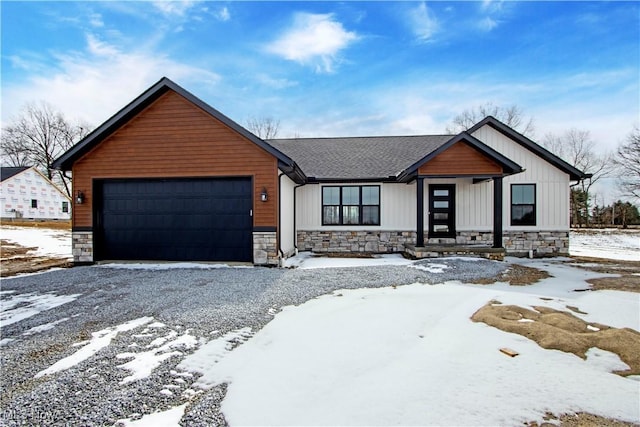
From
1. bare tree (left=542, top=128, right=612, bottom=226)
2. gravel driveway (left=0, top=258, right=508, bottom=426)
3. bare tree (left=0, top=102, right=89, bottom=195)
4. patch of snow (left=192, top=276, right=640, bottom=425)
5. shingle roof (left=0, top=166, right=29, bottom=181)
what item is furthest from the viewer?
bare tree (left=0, top=102, right=89, bottom=195)

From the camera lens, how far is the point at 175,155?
8883 mm

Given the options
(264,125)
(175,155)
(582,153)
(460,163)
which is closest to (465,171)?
(460,163)

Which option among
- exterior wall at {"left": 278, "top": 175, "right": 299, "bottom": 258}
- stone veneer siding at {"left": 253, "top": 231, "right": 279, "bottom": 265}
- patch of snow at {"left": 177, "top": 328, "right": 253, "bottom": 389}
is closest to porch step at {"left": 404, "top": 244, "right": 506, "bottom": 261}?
exterior wall at {"left": 278, "top": 175, "right": 299, "bottom": 258}

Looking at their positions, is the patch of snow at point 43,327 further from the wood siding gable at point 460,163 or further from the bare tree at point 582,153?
the bare tree at point 582,153

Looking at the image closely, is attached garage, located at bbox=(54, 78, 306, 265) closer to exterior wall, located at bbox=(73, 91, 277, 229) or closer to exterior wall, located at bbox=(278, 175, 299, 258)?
exterior wall, located at bbox=(73, 91, 277, 229)

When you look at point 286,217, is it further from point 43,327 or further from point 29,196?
point 29,196

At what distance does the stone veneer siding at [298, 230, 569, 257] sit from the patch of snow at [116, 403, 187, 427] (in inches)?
379

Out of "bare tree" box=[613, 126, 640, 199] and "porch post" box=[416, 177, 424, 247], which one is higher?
"bare tree" box=[613, 126, 640, 199]

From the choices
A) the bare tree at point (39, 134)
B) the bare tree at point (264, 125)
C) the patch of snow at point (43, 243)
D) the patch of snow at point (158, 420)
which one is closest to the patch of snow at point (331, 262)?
the patch of snow at point (158, 420)

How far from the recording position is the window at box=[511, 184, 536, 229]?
11.4 m

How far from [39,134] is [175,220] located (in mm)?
36613

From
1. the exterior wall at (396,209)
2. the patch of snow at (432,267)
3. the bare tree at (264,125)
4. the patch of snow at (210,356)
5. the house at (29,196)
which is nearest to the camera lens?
the patch of snow at (210,356)

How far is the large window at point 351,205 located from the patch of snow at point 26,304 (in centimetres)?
802

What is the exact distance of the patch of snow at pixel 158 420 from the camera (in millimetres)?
2145
